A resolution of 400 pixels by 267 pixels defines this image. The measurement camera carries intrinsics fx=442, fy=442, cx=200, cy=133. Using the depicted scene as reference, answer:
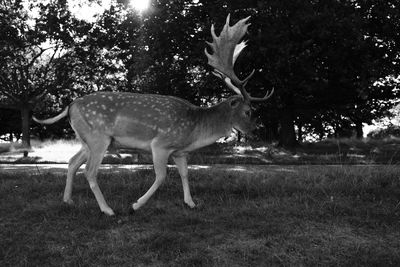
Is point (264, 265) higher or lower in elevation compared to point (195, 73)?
lower

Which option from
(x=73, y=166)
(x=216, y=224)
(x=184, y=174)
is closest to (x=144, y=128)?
(x=184, y=174)

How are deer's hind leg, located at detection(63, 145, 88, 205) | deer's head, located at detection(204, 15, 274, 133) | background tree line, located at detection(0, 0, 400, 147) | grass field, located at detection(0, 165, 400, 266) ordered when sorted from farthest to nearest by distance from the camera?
background tree line, located at detection(0, 0, 400, 147) < deer's head, located at detection(204, 15, 274, 133) < deer's hind leg, located at detection(63, 145, 88, 205) < grass field, located at detection(0, 165, 400, 266)

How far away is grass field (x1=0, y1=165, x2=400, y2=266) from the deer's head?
1254 millimetres

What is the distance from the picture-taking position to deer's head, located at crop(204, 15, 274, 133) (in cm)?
732

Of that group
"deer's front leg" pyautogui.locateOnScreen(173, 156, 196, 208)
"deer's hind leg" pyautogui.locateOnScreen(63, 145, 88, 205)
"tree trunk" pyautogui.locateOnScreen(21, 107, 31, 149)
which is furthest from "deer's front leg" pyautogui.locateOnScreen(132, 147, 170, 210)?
"tree trunk" pyautogui.locateOnScreen(21, 107, 31, 149)

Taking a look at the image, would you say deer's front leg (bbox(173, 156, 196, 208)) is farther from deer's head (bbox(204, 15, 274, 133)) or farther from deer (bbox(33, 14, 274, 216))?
deer's head (bbox(204, 15, 274, 133))

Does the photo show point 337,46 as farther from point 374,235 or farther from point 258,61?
point 374,235

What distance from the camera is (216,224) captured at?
5.80 m

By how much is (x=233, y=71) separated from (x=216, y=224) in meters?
2.98

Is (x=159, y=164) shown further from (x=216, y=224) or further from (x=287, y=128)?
(x=287, y=128)

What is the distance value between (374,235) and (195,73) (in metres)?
19.6

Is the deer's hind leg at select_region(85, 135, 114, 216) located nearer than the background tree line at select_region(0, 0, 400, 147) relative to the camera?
Yes

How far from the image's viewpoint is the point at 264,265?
4.55m

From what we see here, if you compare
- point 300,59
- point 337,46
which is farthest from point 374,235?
point 337,46
